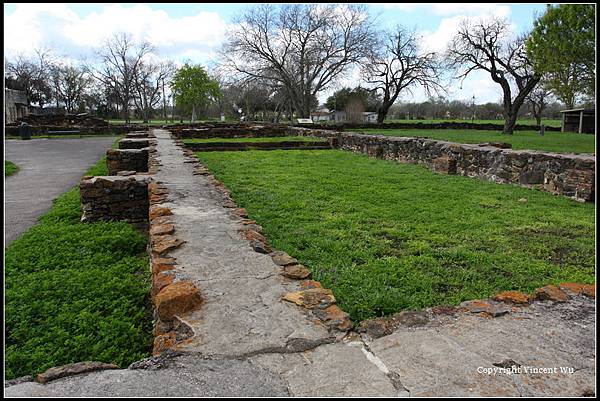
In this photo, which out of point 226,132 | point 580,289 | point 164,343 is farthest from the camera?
point 226,132

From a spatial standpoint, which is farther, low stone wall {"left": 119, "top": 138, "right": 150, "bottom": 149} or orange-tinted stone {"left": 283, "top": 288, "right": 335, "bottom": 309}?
low stone wall {"left": 119, "top": 138, "right": 150, "bottom": 149}

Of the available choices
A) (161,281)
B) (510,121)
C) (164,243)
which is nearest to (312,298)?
(161,281)

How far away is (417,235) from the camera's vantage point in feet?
15.5

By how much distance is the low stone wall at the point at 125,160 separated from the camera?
9062 millimetres

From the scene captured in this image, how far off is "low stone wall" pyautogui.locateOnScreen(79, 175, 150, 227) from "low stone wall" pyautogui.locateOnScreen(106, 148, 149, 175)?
3.45m

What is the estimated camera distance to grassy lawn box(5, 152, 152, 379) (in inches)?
101

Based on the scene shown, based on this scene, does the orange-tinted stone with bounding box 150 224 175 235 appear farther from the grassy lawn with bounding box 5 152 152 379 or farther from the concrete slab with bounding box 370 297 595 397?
the concrete slab with bounding box 370 297 595 397

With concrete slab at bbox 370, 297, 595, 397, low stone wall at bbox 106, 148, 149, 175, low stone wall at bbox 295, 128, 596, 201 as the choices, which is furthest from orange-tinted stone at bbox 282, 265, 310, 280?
low stone wall at bbox 106, 148, 149, 175

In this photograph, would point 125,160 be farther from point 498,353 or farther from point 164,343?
point 498,353

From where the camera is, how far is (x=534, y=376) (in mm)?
1810

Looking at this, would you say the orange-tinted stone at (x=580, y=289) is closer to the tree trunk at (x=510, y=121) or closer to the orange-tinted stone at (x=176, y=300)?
the orange-tinted stone at (x=176, y=300)

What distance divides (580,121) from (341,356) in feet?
120

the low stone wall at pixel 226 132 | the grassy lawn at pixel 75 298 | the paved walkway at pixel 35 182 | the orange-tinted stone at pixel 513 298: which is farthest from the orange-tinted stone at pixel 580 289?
the low stone wall at pixel 226 132

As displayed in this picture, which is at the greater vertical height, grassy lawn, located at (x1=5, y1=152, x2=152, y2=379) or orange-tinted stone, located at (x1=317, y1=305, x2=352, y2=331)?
orange-tinted stone, located at (x1=317, y1=305, x2=352, y2=331)
